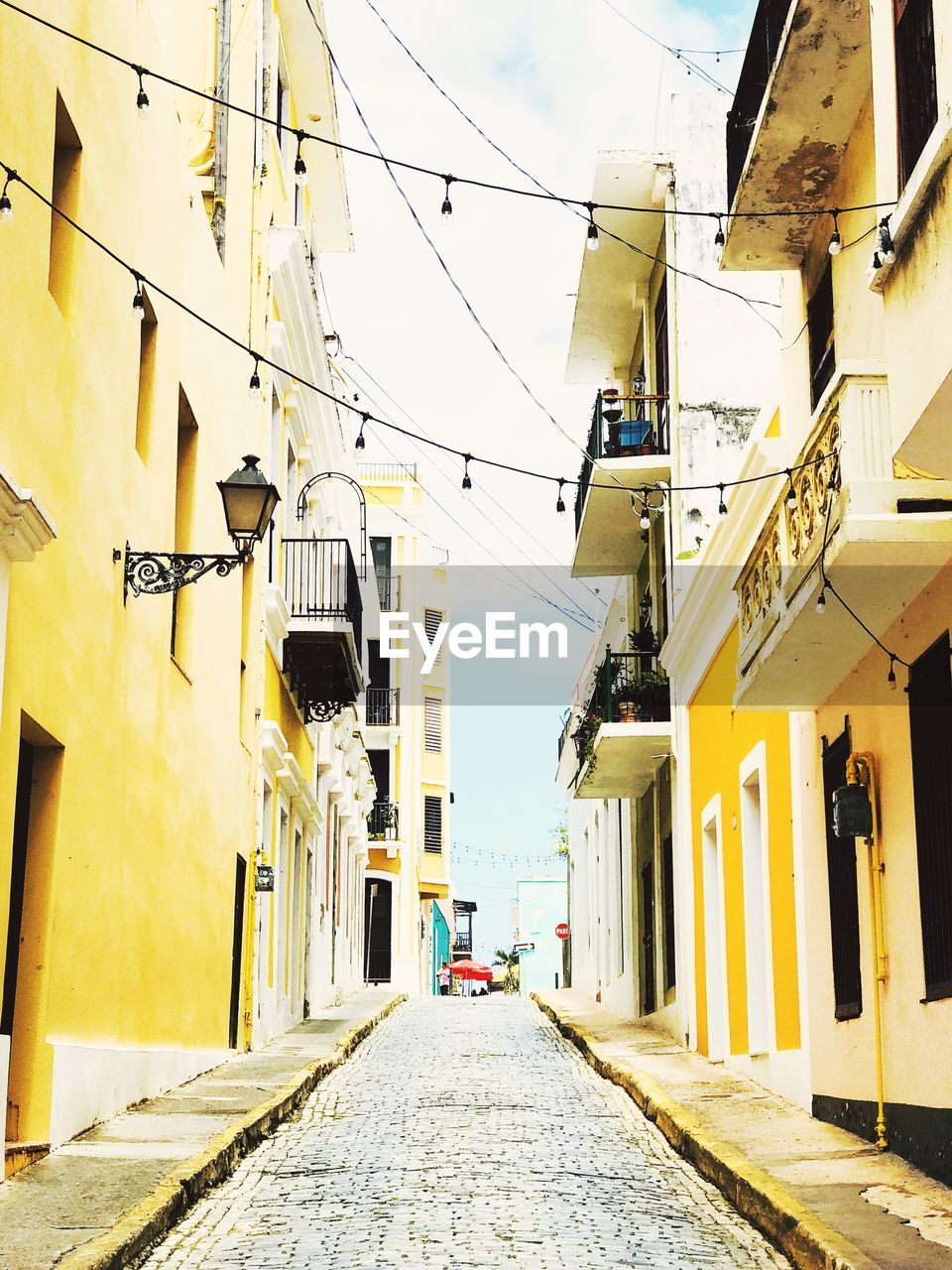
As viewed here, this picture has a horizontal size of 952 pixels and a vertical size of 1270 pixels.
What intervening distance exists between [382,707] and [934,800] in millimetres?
32784

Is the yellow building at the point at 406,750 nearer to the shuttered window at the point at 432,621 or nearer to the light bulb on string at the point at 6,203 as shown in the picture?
the shuttered window at the point at 432,621

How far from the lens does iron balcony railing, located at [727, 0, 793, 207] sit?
398 inches

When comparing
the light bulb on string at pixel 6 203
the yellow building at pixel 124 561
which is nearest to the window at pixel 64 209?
the yellow building at pixel 124 561

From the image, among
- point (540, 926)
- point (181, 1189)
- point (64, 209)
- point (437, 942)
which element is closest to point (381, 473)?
point (437, 942)

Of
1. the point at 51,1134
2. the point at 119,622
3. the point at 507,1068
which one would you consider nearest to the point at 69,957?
the point at 51,1134

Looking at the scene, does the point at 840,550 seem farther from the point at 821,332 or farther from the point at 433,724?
the point at 433,724

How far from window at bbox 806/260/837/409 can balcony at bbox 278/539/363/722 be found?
7390 millimetres

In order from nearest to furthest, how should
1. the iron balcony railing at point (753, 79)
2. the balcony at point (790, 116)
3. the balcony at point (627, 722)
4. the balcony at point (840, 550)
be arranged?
1. the balcony at point (840, 550)
2. the balcony at point (790, 116)
3. the iron balcony railing at point (753, 79)
4. the balcony at point (627, 722)

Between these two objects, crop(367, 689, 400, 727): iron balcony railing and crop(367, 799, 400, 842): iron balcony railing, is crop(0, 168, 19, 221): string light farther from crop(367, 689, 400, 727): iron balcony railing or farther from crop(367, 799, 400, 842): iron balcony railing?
crop(367, 689, 400, 727): iron balcony railing

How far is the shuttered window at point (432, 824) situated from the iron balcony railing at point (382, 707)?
4.46 meters

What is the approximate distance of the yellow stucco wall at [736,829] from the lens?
12.0 metres

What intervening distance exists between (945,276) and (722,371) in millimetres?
12111

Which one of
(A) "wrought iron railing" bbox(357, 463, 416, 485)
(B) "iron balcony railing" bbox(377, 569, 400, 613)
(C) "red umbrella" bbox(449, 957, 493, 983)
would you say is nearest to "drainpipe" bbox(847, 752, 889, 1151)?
(B) "iron balcony railing" bbox(377, 569, 400, 613)

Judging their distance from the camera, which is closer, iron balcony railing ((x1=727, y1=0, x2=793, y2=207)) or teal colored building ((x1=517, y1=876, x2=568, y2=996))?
iron balcony railing ((x1=727, y1=0, x2=793, y2=207))
